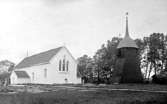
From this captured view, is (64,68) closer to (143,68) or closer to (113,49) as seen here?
(113,49)

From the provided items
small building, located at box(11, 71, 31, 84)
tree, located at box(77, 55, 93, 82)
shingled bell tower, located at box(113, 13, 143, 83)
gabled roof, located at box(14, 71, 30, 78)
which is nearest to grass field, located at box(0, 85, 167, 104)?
shingled bell tower, located at box(113, 13, 143, 83)

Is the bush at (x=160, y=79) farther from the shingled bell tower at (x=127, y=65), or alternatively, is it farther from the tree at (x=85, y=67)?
the tree at (x=85, y=67)

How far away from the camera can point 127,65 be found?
140 ft

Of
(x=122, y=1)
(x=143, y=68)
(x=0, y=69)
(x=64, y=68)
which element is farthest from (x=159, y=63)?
(x=0, y=69)

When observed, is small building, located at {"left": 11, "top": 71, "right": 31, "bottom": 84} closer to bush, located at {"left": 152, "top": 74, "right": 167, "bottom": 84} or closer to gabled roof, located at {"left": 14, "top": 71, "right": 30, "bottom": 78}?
gabled roof, located at {"left": 14, "top": 71, "right": 30, "bottom": 78}

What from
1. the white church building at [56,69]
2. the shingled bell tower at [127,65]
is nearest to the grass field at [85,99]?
the shingled bell tower at [127,65]

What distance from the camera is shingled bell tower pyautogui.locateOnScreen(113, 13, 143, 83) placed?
Answer: 4209 cm

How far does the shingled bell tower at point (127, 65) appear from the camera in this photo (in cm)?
4209

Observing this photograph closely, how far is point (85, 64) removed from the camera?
7806 cm

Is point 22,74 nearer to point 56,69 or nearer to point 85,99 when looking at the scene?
point 56,69

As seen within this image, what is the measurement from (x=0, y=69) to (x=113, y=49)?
2084 inches

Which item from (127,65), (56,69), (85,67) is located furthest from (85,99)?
(85,67)

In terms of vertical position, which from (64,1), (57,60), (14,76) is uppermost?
(64,1)

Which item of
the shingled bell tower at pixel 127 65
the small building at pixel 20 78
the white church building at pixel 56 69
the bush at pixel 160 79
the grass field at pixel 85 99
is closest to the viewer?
the grass field at pixel 85 99
